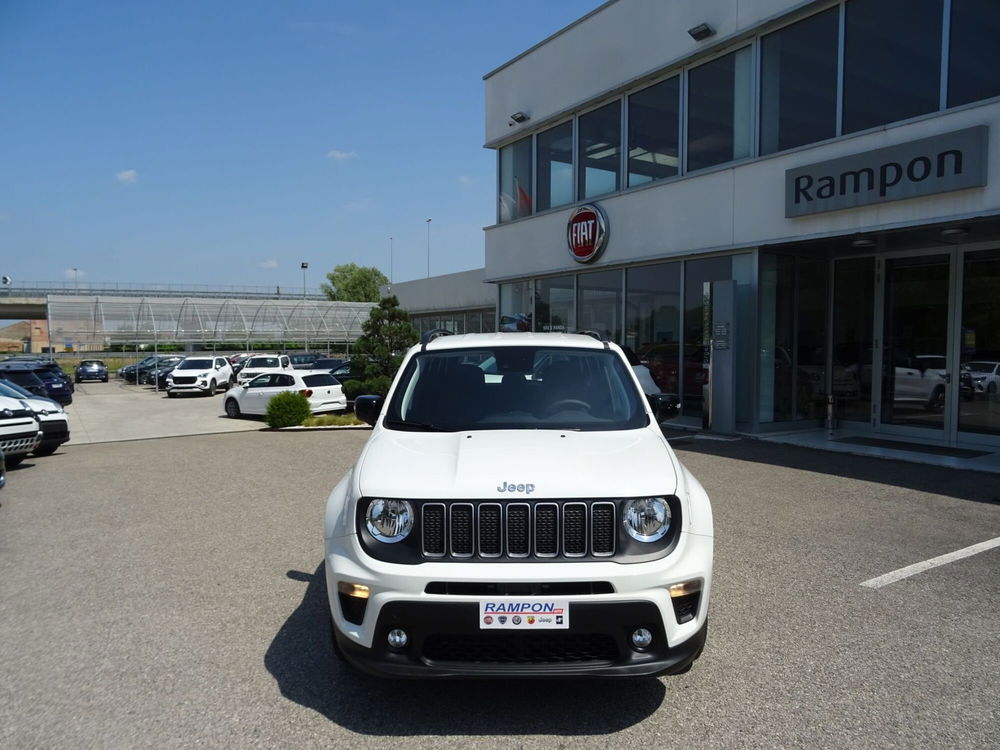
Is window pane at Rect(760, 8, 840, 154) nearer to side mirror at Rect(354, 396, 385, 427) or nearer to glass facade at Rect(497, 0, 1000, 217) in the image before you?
glass facade at Rect(497, 0, 1000, 217)

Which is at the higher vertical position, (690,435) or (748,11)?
(748,11)

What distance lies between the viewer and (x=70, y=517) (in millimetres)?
7723

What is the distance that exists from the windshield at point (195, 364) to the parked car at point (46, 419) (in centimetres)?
2030

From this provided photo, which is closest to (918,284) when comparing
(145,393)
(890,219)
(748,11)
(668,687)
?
(890,219)

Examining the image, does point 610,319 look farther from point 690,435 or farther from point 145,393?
point 145,393

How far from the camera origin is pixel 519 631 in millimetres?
3041

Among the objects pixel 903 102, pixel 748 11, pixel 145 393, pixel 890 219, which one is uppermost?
pixel 748 11

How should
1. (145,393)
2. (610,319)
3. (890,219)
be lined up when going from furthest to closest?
(145,393)
(610,319)
(890,219)

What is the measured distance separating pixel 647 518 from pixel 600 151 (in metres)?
15.0

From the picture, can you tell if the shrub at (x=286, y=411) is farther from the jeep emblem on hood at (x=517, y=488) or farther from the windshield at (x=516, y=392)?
the jeep emblem on hood at (x=517, y=488)

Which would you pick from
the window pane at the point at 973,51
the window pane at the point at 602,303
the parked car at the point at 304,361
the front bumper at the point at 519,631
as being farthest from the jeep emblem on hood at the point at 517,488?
the parked car at the point at 304,361

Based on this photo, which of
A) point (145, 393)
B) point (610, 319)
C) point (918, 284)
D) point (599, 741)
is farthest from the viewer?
point (145, 393)

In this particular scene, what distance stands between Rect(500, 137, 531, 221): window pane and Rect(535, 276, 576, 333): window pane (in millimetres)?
2163

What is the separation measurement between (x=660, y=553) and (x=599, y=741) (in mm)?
857
